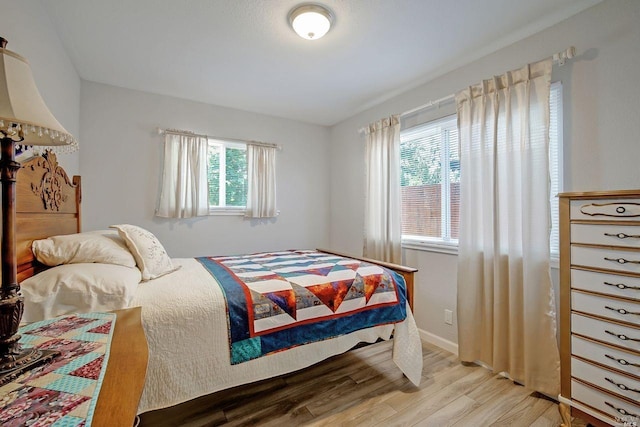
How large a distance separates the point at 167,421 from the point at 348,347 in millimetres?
1156

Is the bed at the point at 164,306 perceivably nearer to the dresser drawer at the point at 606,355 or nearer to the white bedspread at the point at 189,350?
the white bedspread at the point at 189,350

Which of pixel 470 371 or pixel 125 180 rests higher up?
pixel 125 180

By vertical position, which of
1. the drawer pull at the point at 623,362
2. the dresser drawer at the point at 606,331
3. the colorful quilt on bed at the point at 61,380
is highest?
the colorful quilt on bed at the point at 61,380

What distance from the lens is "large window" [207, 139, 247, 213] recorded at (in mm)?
3432

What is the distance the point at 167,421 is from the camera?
166 cm

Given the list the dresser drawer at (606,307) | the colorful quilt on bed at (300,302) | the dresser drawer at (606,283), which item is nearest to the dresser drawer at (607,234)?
the dresser drawer at (606,283)

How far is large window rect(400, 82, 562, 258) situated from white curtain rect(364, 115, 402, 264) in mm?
110

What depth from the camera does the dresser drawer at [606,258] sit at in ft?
4.28

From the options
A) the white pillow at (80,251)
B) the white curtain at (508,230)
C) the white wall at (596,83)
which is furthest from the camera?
the white curtain at (508,230)

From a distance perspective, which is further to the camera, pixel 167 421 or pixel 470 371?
pixel 470 371

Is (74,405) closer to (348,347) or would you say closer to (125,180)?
(348,347)

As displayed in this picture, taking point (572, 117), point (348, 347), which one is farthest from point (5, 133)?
point (572, 117)

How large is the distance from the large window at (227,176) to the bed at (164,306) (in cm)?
153

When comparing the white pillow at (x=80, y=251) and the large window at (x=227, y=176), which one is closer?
the white pillow at (x=80, y=251)
